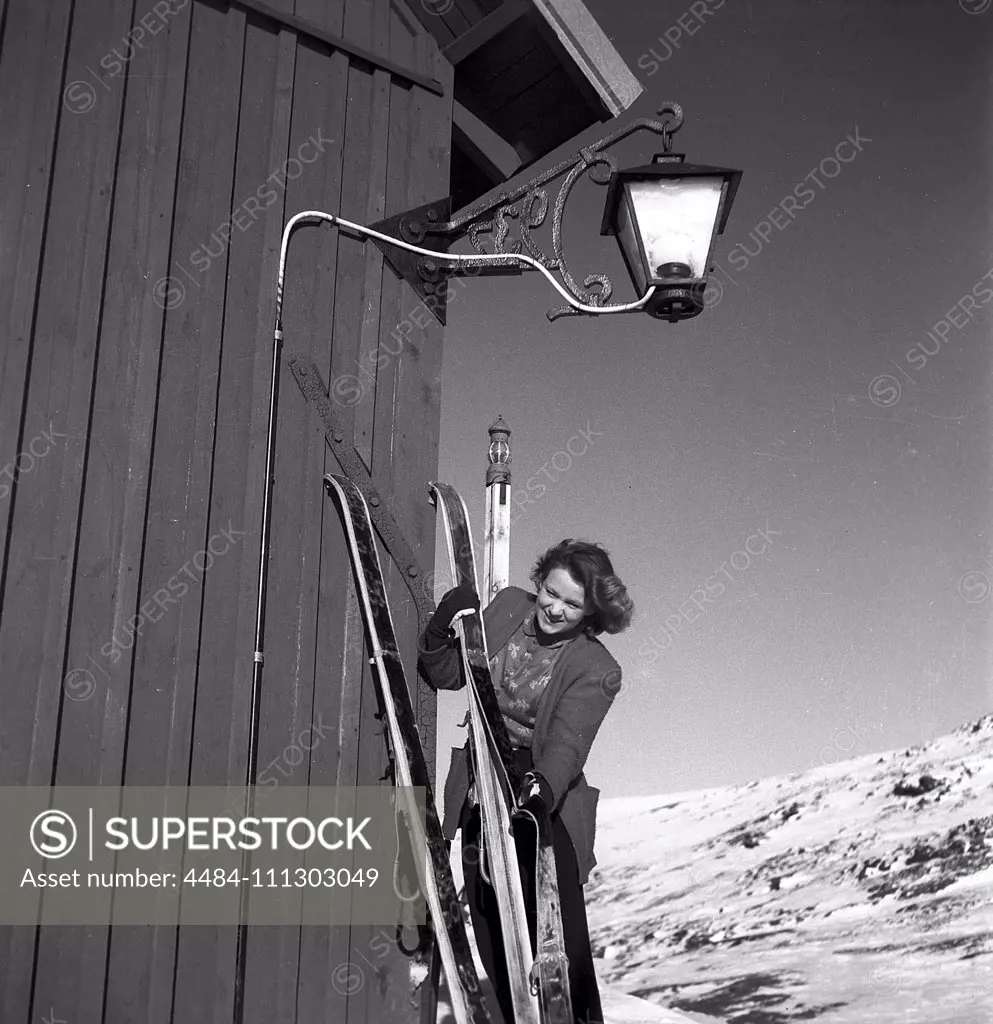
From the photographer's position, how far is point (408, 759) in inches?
130

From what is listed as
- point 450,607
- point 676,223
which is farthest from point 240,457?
point 676,223

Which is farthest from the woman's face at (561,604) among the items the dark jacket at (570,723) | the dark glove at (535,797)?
the dark glove at (535,797)

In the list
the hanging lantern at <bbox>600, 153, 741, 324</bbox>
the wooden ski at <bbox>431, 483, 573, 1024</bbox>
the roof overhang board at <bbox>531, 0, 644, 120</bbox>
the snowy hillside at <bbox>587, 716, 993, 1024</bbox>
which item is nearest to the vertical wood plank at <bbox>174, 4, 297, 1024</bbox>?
the wooden ski at <bbox>431, 483, 573, 1024</bbox>

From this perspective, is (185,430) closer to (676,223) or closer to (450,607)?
(450,607)

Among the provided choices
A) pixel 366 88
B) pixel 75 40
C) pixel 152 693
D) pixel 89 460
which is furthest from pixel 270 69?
pixel 152 693

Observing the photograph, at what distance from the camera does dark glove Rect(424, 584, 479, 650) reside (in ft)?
11.5

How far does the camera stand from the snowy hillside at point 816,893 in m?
14.5

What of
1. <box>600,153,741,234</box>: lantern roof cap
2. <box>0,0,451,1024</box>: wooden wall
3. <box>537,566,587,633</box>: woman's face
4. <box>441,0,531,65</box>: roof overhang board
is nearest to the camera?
<box>0,0,451,1024</box>: wooden wall

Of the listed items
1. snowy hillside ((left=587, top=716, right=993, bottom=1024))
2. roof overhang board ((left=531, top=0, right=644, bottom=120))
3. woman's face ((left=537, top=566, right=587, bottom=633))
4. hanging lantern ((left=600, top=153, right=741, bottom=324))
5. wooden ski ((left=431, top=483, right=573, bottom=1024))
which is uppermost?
snowy hillside ((left=587, top=716, right=993, bottom=1024))

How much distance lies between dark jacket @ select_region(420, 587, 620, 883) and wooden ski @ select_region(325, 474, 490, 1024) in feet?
0.61

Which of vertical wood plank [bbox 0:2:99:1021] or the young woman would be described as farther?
the young woman

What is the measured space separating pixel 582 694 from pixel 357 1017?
112cm

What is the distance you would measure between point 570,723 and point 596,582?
528mm

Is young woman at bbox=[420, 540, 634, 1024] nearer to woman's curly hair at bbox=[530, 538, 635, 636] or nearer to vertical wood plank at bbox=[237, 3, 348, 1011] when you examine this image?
woman's curly hair at bbox=[530, 538, 635, 636]
